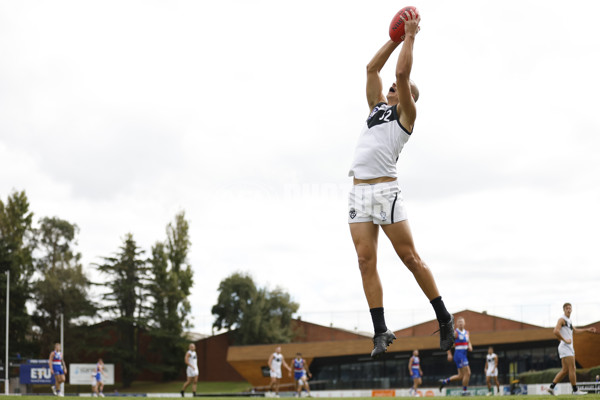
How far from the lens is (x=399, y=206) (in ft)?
21.0

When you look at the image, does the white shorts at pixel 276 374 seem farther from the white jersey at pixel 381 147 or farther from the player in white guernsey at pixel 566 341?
the white jersey at pixel 381 147

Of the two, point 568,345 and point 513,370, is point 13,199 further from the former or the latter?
point 568,345

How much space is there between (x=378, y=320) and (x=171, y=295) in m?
62.8

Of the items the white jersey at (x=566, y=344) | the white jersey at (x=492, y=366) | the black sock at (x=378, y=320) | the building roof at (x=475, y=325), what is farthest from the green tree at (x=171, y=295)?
the black sock at (x=378, y=320)

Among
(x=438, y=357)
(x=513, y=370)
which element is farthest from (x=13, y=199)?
(x=513, y=370)

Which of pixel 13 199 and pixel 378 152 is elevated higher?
pixel 13 199

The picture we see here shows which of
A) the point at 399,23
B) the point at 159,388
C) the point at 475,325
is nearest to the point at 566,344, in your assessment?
the point at 399,23

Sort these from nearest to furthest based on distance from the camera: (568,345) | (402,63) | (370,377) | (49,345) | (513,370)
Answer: (402,63) < (568,345) < (513,370) < (370,377) < (49,345)

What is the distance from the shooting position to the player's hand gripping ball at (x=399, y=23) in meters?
6.54

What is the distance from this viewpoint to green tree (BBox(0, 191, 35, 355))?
64812 millimetres

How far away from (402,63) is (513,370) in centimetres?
4795

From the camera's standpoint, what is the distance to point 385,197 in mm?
6367

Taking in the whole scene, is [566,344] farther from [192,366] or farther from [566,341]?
[192,366]

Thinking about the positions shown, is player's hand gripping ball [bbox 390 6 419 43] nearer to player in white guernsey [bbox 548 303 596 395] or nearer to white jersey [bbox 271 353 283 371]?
player in white guernsey [bbox 548 303 596 395]
